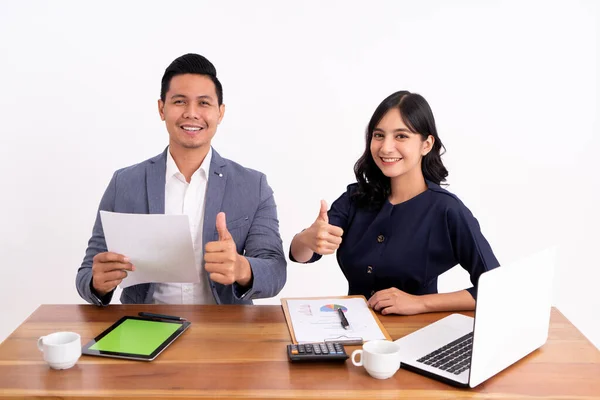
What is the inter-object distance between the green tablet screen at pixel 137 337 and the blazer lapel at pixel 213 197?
1.68 feet

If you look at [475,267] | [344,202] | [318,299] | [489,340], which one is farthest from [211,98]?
[489,340]

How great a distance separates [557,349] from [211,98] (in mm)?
1386

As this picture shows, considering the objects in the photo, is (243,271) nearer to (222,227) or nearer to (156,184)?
(222,227)

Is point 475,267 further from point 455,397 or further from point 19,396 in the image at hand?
point 19,396

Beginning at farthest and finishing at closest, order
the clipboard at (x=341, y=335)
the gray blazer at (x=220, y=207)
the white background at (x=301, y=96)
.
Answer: the white background at (x=301, y=96)
the gray blazer at (x=220, y=207)
the clipboard at (x=341, y=335)

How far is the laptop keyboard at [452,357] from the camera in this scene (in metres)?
1.33

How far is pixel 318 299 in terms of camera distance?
71.2 inches

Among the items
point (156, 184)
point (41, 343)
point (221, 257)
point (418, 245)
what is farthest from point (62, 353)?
Answer: point (418, 245)

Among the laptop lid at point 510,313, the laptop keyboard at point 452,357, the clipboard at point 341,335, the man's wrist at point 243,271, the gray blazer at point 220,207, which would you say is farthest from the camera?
the gray blazer at point 220,207

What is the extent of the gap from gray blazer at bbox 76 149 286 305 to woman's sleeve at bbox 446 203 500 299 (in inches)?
23.1

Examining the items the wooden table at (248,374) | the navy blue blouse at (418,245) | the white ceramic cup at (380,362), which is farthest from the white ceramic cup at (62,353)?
the navy blue blouse at (418,245)

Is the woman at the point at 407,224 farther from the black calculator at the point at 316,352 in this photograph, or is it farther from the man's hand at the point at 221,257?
the black calculator at the point at 316,352

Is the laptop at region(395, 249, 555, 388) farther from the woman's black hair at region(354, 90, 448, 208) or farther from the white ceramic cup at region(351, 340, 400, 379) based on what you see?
the woman's black hair at region(354, 90, 448, 208)

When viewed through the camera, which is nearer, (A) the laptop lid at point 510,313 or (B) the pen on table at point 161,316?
(A) the laptop lid at point 510,313
